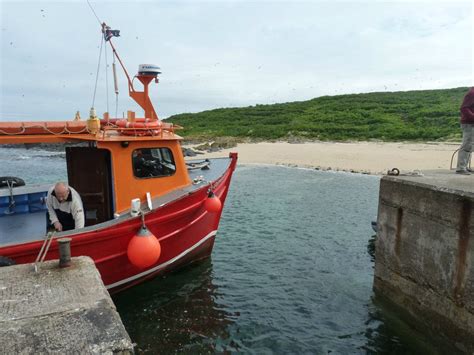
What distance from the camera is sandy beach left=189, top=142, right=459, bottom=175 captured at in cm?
2270

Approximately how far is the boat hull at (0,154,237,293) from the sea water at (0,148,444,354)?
0.45 metres

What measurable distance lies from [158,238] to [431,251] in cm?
436

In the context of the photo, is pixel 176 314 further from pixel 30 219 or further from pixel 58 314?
pixel 58 314

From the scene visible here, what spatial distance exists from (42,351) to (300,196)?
14.9m

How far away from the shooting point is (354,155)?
87.9 feet

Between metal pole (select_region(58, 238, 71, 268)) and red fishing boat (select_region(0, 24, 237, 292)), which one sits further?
red fishing boat (select_region(0, 24, 237, 292))

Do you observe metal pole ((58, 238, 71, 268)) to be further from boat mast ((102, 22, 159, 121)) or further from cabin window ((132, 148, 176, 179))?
boat mast ((102, 22, 159, 121))

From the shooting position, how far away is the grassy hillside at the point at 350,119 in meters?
34.5

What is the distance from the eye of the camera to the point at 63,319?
3.18m

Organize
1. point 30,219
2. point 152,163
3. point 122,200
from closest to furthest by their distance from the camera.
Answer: point 122,200 → point 152,163 → point 30,219

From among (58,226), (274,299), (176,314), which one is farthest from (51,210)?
(274,299)

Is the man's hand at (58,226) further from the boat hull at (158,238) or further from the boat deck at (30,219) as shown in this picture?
the boat hull at (158,238)

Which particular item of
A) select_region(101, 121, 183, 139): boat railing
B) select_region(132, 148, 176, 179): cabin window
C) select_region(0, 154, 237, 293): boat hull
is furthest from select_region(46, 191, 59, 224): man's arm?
select_region(132, 148, 176, 179): cabin window

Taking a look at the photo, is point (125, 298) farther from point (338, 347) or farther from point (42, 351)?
point (42, 351)
